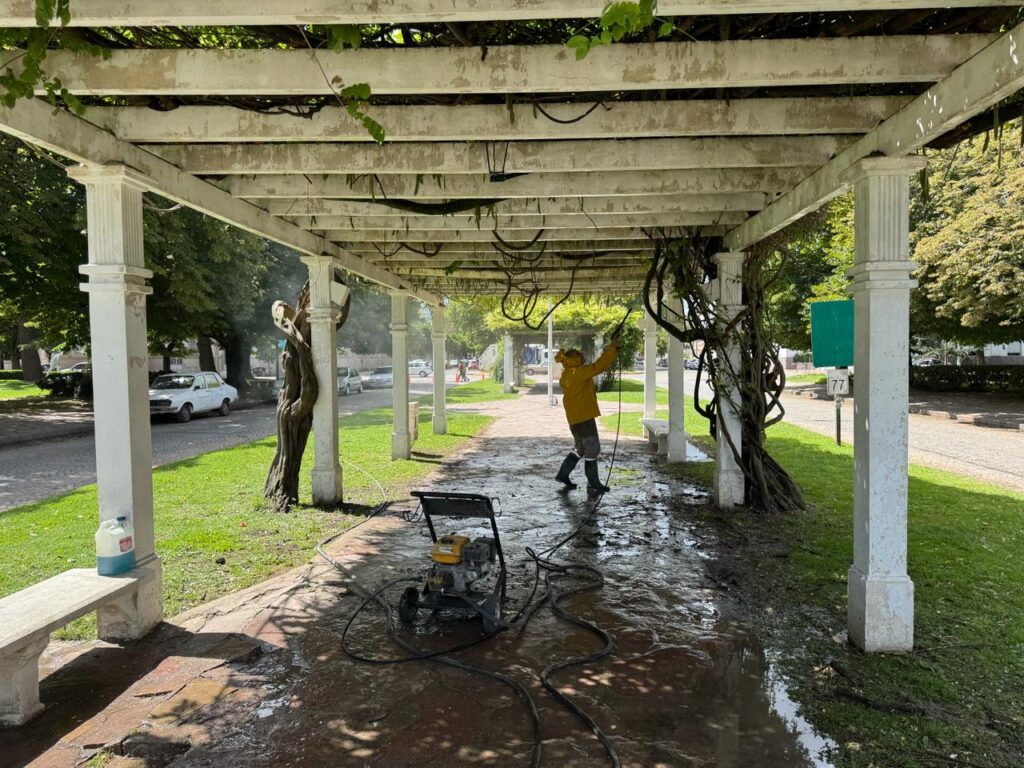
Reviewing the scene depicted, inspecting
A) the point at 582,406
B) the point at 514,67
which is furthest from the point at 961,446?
the point at 514,67

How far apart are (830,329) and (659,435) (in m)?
4.63

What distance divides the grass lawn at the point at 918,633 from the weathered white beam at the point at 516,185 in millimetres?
3386

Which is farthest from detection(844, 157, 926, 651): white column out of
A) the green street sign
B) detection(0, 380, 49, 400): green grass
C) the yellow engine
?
detection(0, 380, 49, 400): green grass

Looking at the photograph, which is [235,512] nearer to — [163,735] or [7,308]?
[163,735]

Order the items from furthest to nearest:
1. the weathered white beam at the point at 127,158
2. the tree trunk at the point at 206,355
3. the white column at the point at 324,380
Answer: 1. the tree trunk at the point at 206,355
2. the white column at the point at 324,380
3. the weathered white beam at the point at 127,158

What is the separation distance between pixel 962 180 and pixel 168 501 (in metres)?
21.2

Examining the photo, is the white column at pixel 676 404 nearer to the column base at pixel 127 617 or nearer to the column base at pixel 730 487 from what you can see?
the column base at pixel 730 487

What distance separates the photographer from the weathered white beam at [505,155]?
15.8ft

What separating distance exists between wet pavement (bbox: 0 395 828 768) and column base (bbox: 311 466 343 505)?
2.44 metres

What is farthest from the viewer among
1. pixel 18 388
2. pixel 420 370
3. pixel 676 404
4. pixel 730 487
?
pixel 420 370

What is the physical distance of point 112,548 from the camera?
14.2 feet

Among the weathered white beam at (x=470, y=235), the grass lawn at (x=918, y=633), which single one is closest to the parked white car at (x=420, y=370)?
the weathered white beam at (x=470, y=235)

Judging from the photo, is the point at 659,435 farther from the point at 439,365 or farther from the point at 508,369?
the point at 508,369

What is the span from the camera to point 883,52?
139 inches
